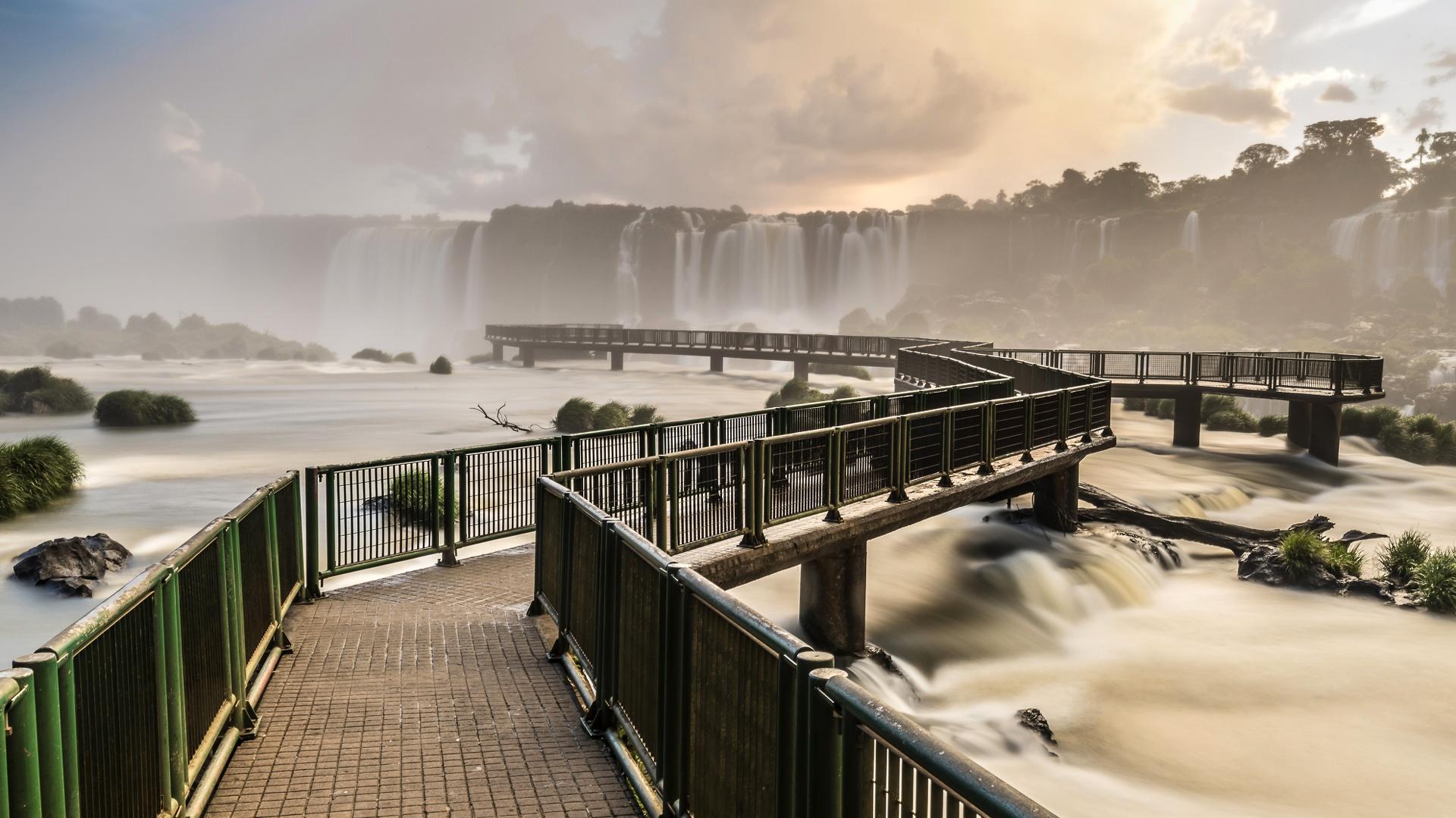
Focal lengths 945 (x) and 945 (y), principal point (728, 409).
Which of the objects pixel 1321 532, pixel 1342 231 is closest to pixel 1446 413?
pixel 1342 231

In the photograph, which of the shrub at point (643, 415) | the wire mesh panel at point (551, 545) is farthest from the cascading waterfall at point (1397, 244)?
the wire mesh panel at point (551, 545)

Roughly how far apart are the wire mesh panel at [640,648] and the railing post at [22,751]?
2.86 m

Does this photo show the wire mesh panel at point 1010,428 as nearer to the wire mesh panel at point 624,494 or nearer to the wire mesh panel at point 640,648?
the wire mesh panel at point 624,494

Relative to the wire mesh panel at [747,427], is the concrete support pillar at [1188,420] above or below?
below

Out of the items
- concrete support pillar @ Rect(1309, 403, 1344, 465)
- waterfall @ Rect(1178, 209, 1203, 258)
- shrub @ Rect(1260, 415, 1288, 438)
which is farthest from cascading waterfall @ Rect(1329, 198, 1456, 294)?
concrete support pillar @ Rect(1309, 403, 1344, 465)

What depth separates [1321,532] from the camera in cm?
2216

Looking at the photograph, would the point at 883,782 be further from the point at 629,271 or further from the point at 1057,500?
the point at 629,271

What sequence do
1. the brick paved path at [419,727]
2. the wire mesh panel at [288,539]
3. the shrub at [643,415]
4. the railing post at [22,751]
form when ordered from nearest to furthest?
the railing post at [22,751] → the brick paved path at [419,727] → the wire mesh panel at [288,539] → the shrub at [643,415]

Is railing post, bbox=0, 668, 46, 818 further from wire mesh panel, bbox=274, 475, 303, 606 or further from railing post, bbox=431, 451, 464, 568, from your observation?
railing post, bbox=431, 451, 464, 568

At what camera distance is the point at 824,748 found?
353 cm

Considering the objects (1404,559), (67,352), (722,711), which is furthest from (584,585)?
(67,352)

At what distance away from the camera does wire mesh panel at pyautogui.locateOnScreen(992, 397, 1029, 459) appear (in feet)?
57.7

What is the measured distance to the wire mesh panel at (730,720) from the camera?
4020 mm

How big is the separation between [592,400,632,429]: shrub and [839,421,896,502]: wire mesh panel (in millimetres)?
19790
